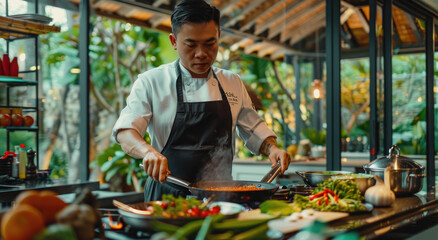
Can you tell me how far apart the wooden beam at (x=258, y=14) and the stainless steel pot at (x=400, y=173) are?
199 inches

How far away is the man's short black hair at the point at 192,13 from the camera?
81.1 inches

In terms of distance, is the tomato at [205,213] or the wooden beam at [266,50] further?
the wooden beam at [266,50]

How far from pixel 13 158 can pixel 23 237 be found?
276 cm

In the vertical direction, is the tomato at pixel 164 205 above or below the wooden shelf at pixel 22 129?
below

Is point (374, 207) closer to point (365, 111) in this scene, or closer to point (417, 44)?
point (417, 44)

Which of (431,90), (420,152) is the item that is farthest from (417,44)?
→ (420,152)

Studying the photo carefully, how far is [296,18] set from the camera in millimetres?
8250

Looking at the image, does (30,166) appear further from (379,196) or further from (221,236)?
(221,236)

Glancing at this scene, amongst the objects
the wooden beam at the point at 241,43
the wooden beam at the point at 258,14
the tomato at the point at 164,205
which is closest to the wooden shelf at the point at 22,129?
the tomato at the point at 164,205

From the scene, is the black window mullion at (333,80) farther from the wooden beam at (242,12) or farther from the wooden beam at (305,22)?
the wooden beam at (305,22)

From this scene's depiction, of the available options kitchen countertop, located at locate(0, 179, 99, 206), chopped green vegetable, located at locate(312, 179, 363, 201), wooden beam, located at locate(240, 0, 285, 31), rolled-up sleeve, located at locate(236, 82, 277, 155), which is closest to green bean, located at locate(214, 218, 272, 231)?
chopped green vegetable, located at locate(312, 179, 363, 201)

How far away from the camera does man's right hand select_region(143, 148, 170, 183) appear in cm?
168

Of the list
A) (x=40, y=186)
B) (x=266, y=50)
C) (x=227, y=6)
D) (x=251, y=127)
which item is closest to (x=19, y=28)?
(x=40, y=186)

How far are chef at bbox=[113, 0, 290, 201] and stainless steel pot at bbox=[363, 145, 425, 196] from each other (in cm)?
47
